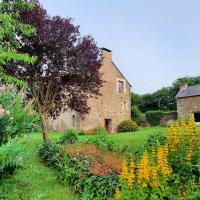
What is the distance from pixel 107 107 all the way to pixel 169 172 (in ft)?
96.5

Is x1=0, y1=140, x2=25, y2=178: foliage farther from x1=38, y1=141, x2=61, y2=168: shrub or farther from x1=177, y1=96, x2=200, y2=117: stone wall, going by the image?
x1=177, y1=96, x2=200, y2=117: stone wall

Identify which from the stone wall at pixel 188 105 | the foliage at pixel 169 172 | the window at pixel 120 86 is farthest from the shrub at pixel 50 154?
the stone wall at pixel 188 105

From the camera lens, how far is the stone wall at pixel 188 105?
140 feet

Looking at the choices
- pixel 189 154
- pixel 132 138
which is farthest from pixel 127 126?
pixel 189 154

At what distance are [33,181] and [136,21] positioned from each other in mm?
7498

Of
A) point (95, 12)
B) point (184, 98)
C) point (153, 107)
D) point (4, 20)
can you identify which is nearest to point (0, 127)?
point (4, 20)

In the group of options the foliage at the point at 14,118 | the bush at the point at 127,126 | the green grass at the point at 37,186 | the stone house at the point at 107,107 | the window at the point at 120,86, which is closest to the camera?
the foliage at the point at 14,118

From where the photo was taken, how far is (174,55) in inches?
709

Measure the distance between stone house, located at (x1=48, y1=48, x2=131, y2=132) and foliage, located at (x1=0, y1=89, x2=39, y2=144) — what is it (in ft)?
85.1

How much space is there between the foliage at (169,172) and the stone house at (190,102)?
114 feet

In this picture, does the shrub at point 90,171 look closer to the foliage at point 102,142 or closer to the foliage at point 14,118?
the foliage at point 102,142

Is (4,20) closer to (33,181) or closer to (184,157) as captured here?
(33,181)

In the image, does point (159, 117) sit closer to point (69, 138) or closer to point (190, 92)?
point (190, 92)

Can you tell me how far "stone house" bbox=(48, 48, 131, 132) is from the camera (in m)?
33.1
